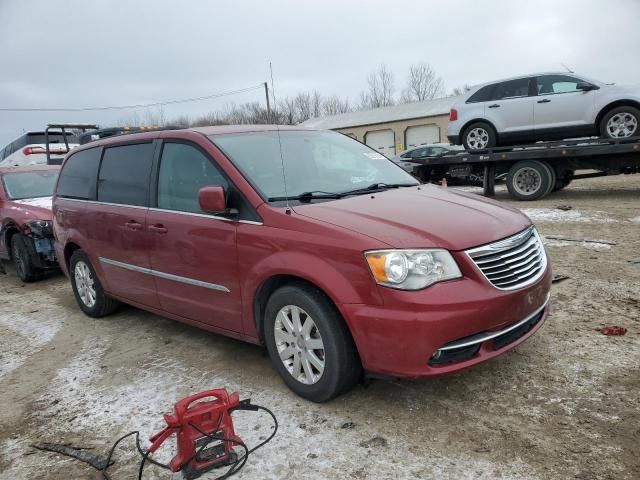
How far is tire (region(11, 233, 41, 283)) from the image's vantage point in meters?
7.06

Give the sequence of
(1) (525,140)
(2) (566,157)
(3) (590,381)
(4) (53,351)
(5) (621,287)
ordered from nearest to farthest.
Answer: (3) (590,381) < (4) (53,351) < (5) (621,287) < (2) (566,157) < (1) (525,140)

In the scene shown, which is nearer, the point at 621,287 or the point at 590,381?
the point at 590,381

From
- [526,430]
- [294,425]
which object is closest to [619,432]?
[526,430]

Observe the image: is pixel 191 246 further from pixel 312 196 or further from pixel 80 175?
pixel 80 175

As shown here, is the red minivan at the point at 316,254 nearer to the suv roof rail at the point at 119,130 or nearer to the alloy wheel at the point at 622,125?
the suv roof rail at the point at 119,130

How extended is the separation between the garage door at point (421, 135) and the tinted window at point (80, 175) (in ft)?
108

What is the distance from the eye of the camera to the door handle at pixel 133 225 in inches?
161

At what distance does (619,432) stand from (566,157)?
8.83 m

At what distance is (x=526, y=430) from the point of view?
2.67m

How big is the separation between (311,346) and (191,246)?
1225mm

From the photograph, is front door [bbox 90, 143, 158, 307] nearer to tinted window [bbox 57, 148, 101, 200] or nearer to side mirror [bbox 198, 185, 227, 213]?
tinted window [bbox 57, 148, 101, 200]

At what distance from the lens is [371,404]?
3.07m

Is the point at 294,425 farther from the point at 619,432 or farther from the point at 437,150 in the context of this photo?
the point at 437,150

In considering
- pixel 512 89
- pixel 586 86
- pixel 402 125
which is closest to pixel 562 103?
pixel 586 86
